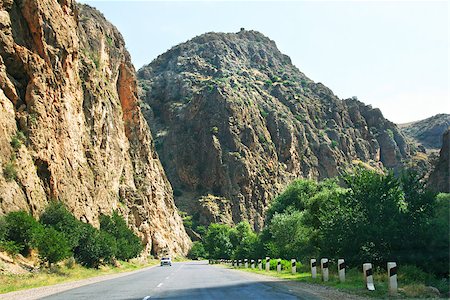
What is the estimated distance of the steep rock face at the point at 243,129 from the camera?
5438 inches

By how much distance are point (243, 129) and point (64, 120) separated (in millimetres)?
95122

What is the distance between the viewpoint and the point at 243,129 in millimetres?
144125

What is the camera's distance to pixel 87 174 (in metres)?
57.5

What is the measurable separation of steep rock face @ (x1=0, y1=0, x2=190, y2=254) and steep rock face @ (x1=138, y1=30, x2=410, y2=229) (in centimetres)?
4951

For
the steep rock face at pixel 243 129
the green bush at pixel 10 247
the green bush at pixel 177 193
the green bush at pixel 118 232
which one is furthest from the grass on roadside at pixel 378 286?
the green bush at pixel 177 193

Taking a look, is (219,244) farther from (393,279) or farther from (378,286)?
(393,279)

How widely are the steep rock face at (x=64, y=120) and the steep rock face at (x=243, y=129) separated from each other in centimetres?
4951

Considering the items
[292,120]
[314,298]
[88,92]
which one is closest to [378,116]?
[292,120]

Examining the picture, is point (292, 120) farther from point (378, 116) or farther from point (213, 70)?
point (378, 116)

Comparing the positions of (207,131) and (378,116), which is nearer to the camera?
(207,131)

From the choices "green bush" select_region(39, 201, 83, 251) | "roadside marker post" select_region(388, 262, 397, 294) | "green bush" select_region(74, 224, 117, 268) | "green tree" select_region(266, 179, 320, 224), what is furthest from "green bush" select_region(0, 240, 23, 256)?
"green tree" select_region(266, 179, 320, 224)

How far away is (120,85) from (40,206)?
55.1 metres

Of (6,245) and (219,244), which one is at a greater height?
(6,245)

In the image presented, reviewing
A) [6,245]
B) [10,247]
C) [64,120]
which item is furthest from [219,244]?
[6,245]
